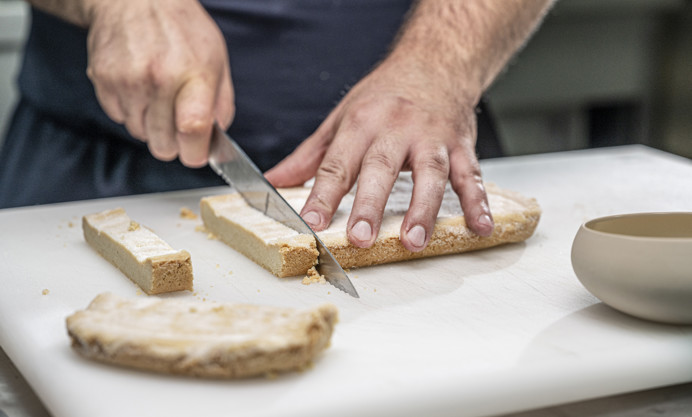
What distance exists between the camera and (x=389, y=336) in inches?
50.6

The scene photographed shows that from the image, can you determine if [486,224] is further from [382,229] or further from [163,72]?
[163,72]

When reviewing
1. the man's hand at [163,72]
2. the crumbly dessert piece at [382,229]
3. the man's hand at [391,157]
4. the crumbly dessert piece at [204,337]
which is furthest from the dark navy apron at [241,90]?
the crumbly dessert piece at [204,337]

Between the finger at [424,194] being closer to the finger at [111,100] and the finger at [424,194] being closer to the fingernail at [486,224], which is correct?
the fingernail at [486,224]

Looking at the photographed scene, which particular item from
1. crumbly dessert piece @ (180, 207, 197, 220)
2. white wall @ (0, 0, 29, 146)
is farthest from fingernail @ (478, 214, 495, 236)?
white wall @ (0, 0, 29, 146)

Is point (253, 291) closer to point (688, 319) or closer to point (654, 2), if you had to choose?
point (688, 319)

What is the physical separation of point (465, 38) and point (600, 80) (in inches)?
113

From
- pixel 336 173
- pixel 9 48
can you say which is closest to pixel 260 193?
pixel 336 173

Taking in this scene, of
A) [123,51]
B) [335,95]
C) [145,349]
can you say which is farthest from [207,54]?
[145,349]

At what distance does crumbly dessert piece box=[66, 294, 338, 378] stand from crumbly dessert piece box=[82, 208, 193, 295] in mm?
228

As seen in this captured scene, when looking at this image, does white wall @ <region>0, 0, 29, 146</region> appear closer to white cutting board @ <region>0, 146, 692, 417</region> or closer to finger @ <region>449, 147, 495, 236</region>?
white cutting board @ <region>0, 146, 692, 417</region>

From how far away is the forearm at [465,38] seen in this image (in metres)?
2.14

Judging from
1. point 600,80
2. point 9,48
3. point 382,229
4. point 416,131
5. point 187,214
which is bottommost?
point 600,80

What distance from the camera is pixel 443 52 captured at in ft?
7.22

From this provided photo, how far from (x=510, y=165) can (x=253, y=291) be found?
125 cm
